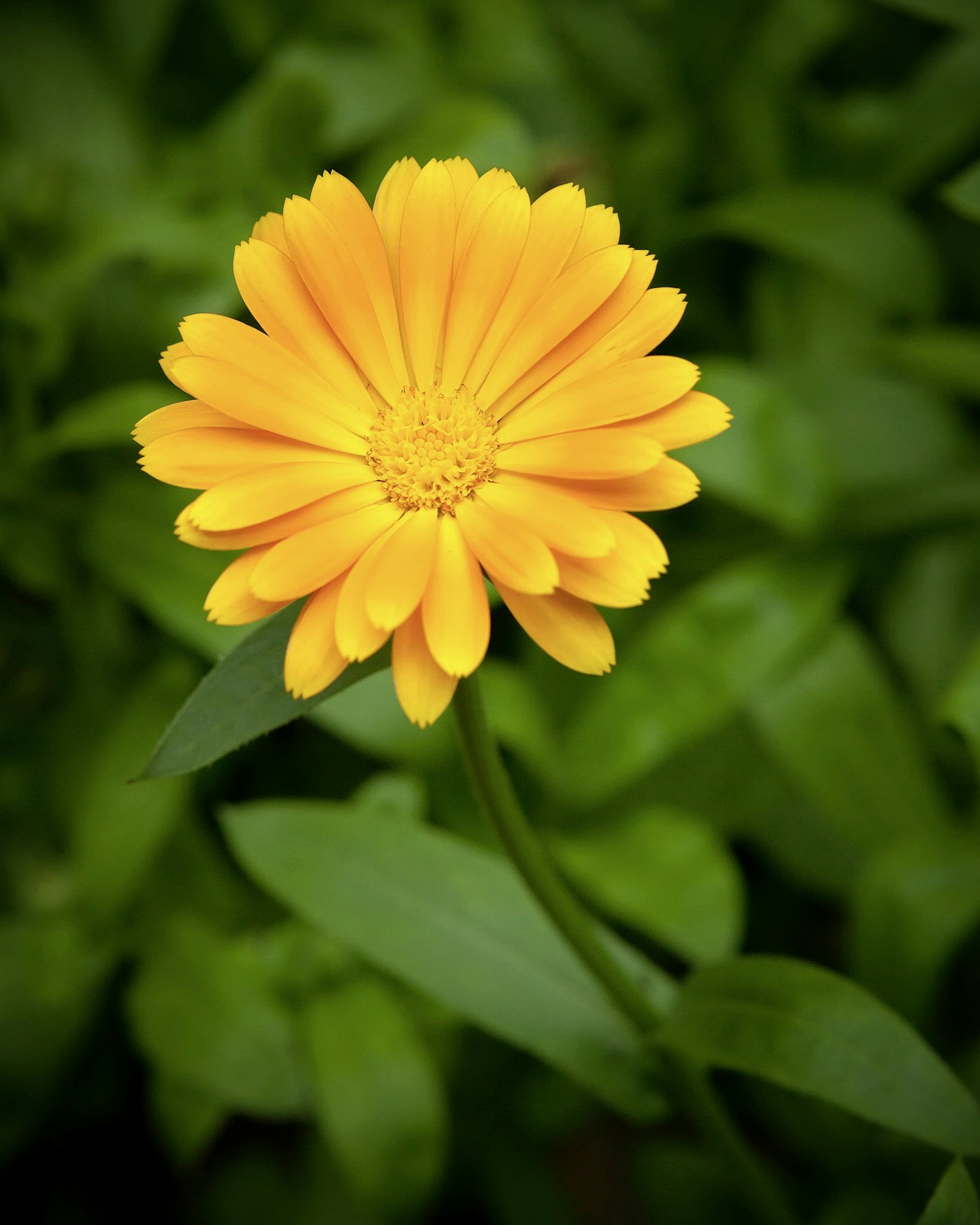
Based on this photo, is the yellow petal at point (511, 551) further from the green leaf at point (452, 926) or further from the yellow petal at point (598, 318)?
the green leaf at point (452, 926)

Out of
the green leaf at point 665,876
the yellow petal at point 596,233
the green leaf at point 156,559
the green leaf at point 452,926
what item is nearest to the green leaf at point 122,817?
the green leaf at point 156,559

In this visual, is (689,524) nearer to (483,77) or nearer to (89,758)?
(483,77)

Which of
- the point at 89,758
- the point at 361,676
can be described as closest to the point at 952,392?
the point at 361,676

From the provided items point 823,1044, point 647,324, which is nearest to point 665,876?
point 823,1044

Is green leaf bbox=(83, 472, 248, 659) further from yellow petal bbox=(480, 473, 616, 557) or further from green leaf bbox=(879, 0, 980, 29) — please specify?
green leaf bbox=(879, 0, 980, 29)

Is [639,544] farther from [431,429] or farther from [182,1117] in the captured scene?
[182,1117]
